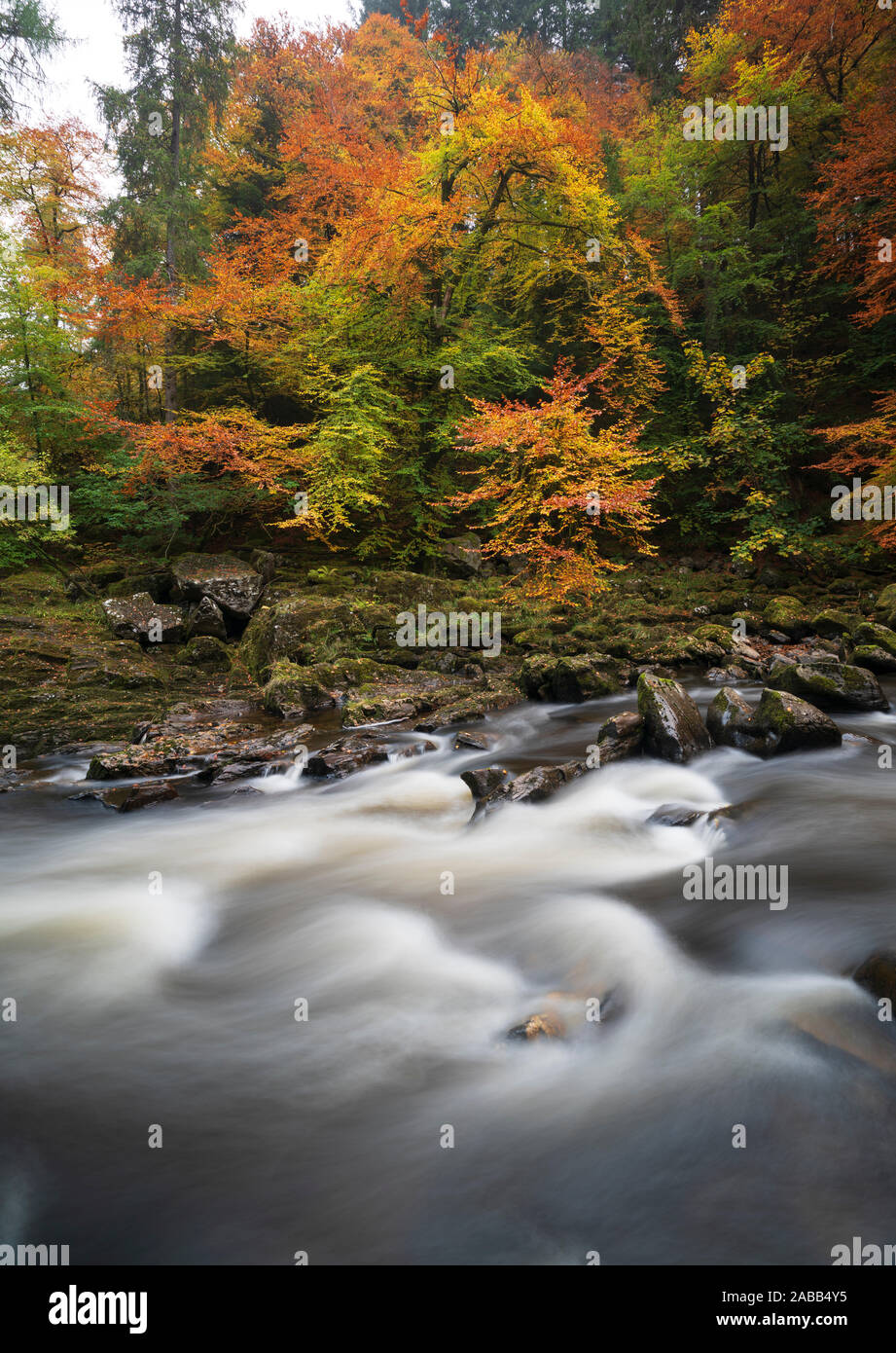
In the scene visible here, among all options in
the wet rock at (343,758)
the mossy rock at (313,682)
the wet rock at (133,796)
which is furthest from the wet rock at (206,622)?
the wet rock at (133,796)

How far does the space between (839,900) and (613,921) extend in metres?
1.37

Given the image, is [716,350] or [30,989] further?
Result: [716,350]

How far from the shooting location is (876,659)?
32.7ft

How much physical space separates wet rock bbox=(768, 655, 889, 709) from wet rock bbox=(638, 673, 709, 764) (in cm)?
172

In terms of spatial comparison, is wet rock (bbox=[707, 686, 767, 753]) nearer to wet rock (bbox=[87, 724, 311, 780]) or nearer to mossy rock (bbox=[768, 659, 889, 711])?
mossy rock (bbox=[768, 659, 889, 711])

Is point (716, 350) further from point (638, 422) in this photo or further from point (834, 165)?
point (834, 165)

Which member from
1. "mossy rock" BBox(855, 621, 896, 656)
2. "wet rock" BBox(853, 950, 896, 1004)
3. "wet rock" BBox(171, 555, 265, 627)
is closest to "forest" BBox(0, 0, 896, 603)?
"wet rock" BBox(171, 555, 265, 627)

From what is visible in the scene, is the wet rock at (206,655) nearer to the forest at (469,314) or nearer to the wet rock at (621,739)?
the forest at (469,314)

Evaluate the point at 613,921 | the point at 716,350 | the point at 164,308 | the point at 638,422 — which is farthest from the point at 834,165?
the point at 613,921

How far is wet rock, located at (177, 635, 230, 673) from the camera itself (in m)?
11.4

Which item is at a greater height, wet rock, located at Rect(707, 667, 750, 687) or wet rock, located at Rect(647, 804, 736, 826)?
wet rock, located at Rect(707, 667, 750, 687)

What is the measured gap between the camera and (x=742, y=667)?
10.4 meters

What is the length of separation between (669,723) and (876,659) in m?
5.29
